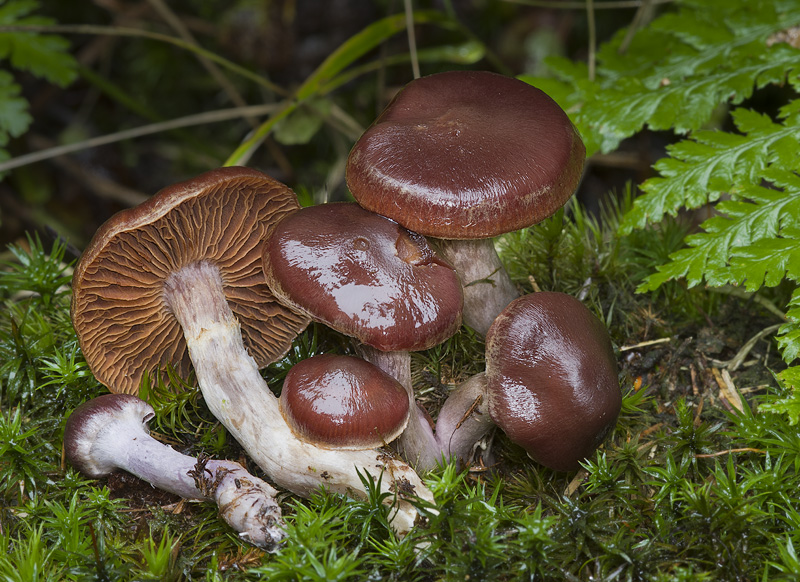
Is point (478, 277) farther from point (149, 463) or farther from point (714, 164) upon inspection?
point (149, 463)

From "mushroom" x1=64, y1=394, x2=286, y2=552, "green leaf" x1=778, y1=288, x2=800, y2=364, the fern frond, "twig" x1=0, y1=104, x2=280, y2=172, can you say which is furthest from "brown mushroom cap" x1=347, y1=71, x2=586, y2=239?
"twig" x1=0, y1=104, x2=280, y2=172

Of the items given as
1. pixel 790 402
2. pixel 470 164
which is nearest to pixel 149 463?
pixel 470 164

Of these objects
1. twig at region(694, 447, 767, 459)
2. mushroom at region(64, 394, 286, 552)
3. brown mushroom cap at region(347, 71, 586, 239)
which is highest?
brown mushroom cap at region(347, 71, 586, 239)

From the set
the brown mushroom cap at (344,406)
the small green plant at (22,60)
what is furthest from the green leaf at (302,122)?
the brown mushroom cap at (344,406)

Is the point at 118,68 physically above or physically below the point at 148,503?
above

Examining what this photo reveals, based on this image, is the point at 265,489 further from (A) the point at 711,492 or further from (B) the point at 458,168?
(A) the point at 711,492

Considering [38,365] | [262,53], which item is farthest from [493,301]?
[262,53]

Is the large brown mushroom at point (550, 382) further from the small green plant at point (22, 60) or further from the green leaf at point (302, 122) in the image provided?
the small green plant at point (22, 60)

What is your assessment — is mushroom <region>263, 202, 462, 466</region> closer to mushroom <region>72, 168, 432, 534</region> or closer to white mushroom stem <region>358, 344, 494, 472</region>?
white mushroom stem <region>358, 344, 494, 472</region>
